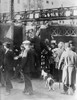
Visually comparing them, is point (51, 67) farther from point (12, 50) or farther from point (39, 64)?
point (12, 50)

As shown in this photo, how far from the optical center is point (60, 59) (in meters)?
2.10

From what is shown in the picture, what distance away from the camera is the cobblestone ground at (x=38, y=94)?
212 centimetres

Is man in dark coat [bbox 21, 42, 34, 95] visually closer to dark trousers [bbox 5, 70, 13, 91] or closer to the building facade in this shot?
dark trousers [bbox 5, 70, 13, 91]

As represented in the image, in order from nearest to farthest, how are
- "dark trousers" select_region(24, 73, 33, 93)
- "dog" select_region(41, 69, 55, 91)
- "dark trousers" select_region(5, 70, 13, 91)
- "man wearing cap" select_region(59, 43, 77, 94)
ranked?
"man wearing cap" select_region(59, 43, 77, 94) < "dog" select_region(41, 69, 55, 91) < "dark trousers" select_region(24, 73, 33, 93) < "dark trousers" select_region(5, 70, 13, 91)

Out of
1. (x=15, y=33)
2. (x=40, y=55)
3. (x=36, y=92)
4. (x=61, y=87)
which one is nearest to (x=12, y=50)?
(x=15, y=33)

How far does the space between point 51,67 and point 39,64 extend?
13cm

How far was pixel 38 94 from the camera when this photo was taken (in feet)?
7.27

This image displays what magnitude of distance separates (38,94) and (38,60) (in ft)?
1.01

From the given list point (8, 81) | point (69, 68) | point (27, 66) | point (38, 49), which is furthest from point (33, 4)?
point (8, 81)

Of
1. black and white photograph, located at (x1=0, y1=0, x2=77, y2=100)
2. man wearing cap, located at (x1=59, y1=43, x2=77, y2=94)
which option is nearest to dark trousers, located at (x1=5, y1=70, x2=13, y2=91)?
black and white photograph, located at (x1=0, y1=0, x2=77, y2=100)

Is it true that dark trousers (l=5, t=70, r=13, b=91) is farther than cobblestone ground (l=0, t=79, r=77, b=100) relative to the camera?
Yes

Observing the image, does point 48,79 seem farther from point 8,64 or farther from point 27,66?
point 8,64

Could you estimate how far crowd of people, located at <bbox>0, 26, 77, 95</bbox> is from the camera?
6.73 ft

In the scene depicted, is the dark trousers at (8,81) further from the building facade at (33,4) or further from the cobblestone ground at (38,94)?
the building facade at (33,4)
